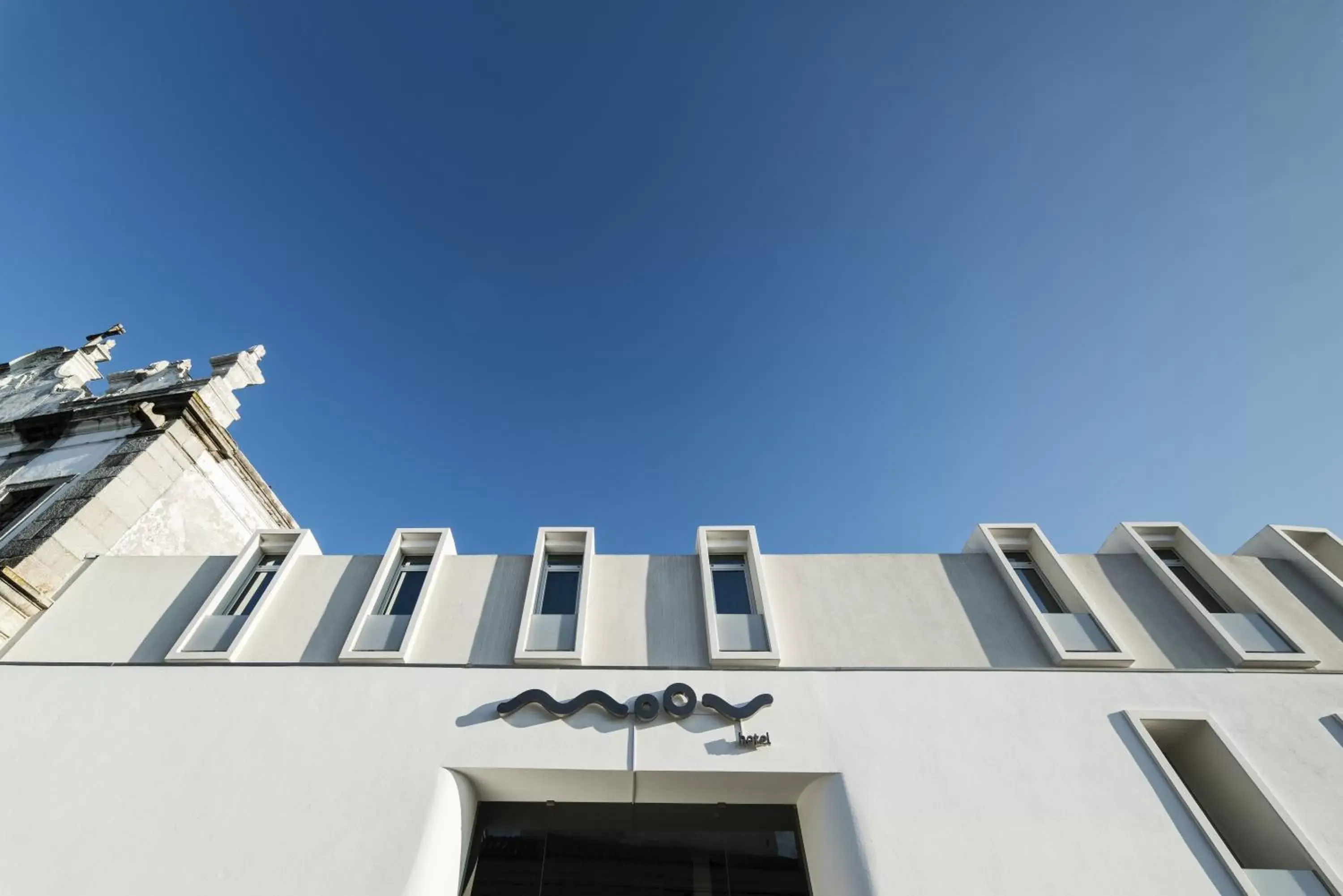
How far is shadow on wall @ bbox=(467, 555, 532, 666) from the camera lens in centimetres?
1234

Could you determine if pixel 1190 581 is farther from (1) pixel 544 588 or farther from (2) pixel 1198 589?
(1) pixel 544 588

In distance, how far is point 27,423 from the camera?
17984mm

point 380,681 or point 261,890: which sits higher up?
point 380,681

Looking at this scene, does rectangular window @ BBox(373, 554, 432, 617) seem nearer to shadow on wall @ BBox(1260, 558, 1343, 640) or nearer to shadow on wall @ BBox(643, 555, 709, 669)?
shadow on wall @ BBox(643, 555, 709, 669)

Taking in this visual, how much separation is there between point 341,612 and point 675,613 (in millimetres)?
7905

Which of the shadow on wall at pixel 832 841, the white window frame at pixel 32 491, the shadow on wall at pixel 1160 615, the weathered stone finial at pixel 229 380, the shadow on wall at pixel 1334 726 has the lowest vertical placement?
the shadow on wall at pixel 832 841

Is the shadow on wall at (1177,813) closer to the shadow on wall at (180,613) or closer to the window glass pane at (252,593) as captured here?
the window glass pane at (252,593)

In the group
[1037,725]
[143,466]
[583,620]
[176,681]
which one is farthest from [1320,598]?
[143,466]

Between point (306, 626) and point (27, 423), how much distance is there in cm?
1410

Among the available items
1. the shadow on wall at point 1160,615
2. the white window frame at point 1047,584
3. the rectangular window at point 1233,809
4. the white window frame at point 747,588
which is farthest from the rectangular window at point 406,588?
the shadow on wall at point 1160,615

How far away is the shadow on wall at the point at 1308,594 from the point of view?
13086 mm

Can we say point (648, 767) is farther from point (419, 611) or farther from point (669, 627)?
point (419, 611)

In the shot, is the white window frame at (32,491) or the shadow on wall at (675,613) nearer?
the shadow on wall at (675,613)

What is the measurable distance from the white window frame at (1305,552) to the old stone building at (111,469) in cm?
3005
